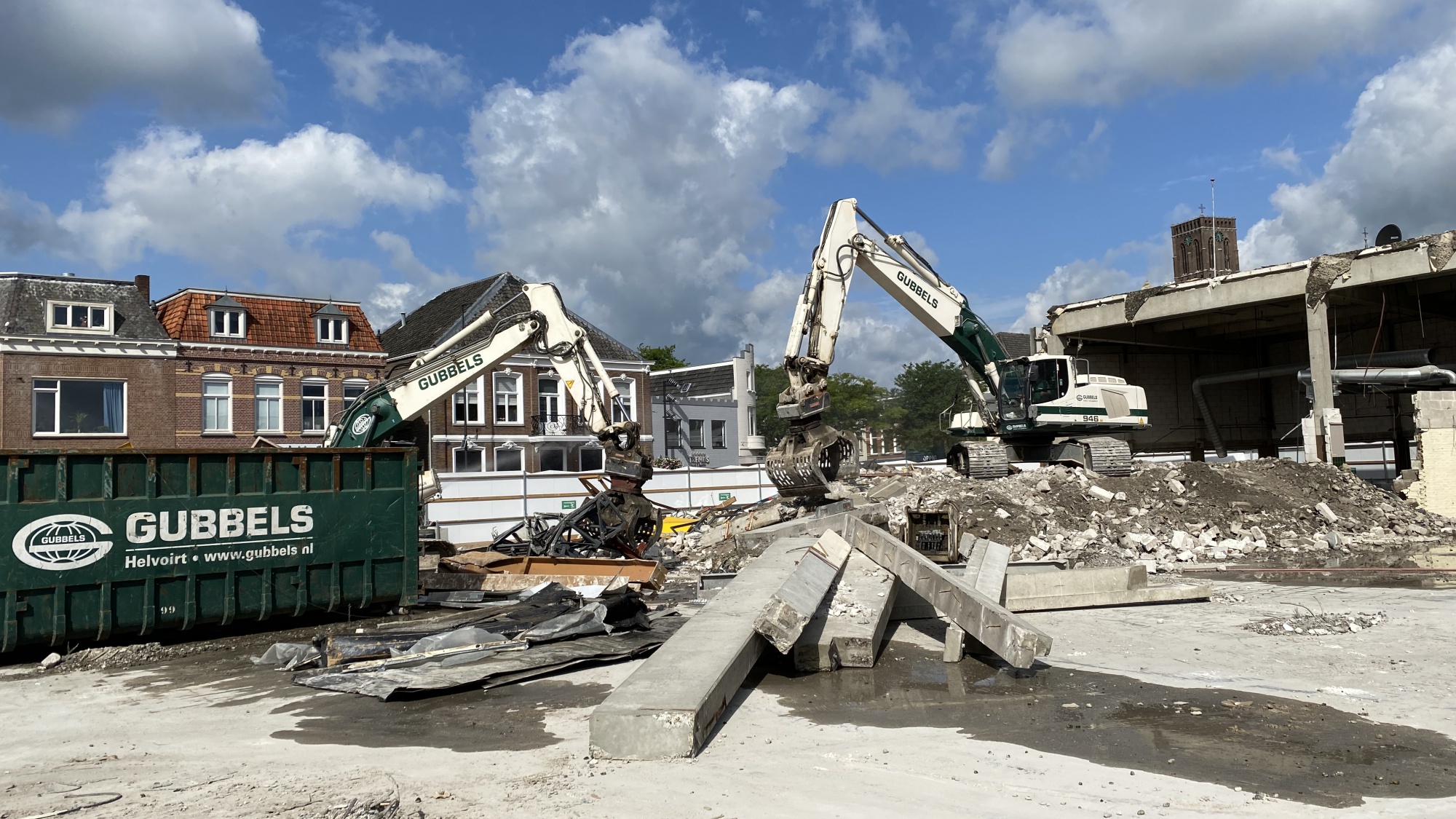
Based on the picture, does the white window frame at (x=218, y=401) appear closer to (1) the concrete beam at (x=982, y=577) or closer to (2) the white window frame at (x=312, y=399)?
(2) the white window frame at (x=312, y=399)

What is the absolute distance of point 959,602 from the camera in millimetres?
8188

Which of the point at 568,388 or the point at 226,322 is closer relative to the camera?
the point at 568,388

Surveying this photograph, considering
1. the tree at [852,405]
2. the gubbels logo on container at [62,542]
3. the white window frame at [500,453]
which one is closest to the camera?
the gubbels logo on container at [62,542]

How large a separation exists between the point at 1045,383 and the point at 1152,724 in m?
15.4

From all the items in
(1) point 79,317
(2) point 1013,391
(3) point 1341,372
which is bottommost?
(2) point 1013,391

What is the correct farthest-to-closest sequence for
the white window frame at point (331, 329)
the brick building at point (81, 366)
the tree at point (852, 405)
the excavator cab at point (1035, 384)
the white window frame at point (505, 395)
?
the tree at point (852, 405) → the white window frame at point (505, 395) → the white window frame at point (331, 329) → the brick building at point (81, 366) → the excavator cab at point (1035, 384)

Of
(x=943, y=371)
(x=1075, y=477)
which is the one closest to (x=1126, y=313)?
(x=1075, y=477)

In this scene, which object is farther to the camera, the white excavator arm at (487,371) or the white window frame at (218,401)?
the white window frame at (218,401)

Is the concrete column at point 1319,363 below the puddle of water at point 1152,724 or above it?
above

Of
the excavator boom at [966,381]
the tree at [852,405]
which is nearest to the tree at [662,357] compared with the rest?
the tree at [852,405]

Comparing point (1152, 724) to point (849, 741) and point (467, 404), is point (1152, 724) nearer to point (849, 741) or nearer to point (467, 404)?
point (849, 741)

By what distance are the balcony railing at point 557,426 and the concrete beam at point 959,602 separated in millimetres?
29653

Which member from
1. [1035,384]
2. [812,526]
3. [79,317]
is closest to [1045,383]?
[1035,384]

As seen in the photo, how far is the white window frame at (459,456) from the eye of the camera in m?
36.3
